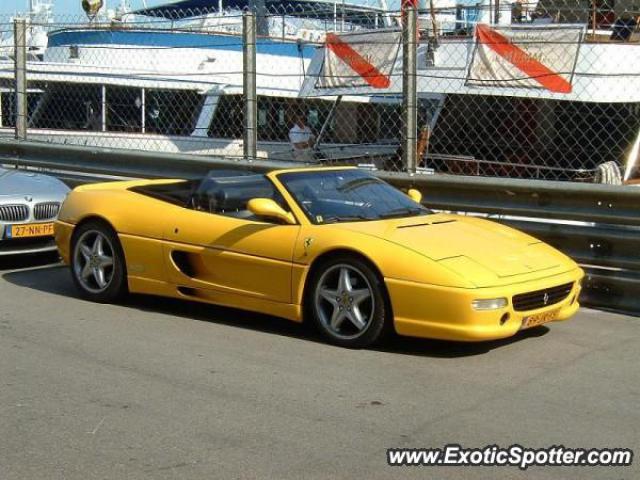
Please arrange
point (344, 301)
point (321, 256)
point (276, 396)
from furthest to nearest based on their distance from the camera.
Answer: point (321, 256)
point (344, 301)
point (276, 396)

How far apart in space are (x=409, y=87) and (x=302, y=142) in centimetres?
509

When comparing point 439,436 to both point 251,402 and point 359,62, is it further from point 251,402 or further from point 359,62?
point 359,62

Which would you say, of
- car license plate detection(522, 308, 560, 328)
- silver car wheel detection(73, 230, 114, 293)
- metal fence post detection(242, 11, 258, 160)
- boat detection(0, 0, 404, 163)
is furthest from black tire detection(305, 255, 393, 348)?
boat detection(0, 0, 404, 163)

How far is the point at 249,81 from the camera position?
9.70m

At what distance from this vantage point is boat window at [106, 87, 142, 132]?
54.4ft

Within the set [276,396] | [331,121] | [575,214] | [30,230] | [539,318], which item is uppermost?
[331,121]

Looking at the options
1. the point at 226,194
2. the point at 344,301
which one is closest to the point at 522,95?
the point at 226,194

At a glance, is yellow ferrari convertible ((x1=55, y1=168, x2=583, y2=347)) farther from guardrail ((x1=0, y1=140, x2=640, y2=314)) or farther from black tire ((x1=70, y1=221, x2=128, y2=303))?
guardrail ((x1=0, y1=140, x2=640, y2=314))

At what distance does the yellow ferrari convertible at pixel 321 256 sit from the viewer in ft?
20.4

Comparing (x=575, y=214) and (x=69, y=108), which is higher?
(x=69, y=108)

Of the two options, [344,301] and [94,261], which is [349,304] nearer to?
[344,301]

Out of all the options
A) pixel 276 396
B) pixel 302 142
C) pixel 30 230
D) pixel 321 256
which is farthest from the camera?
pixel 302 142

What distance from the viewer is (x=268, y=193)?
7.30 m

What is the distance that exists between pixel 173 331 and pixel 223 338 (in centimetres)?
43
